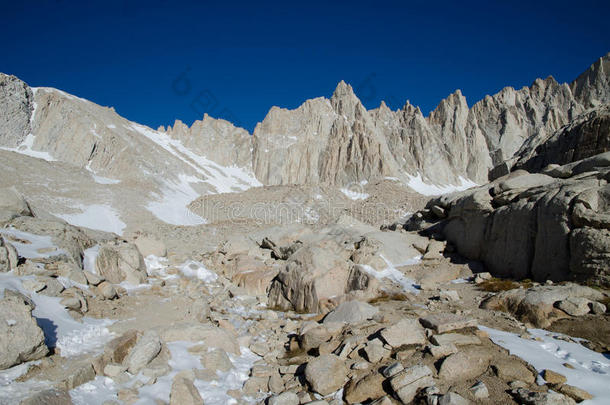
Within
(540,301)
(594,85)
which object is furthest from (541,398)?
(594,85)

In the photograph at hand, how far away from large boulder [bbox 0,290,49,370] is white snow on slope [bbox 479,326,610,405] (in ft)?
29.0

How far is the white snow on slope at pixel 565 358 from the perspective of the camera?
5289 millimetres

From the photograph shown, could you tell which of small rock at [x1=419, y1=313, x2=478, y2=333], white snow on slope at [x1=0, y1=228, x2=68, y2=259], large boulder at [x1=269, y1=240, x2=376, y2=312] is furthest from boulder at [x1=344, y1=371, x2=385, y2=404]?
white snow on slope at [x1=0, y1=228, x2=68, y2=259]

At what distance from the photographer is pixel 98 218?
1799 inches

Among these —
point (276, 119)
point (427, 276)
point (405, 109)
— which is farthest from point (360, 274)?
point (405, 109)

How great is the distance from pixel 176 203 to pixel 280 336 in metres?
63.7

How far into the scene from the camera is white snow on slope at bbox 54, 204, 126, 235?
42641mm

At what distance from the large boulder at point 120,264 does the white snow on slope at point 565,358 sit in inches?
490

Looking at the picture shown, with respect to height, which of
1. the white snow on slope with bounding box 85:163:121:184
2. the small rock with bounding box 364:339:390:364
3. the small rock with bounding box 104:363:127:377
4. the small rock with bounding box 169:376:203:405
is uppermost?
the white snow on slope with bounding box 85:163:121:184

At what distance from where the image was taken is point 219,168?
353 feet

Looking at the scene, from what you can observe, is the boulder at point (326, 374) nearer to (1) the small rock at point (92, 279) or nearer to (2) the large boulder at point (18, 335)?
(2) the large boulder at point (18, 335)

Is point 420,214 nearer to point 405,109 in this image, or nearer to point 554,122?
point 405,109

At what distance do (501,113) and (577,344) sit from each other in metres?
157

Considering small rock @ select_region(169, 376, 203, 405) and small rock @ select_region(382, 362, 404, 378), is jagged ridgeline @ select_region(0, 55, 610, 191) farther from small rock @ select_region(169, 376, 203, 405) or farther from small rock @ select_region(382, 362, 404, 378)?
small rock @ select_region(382, 362, 404, 378)
